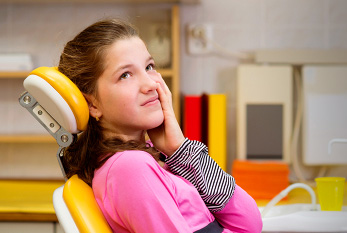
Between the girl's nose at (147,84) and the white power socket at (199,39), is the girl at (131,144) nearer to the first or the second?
the girl's nose at (147,84)

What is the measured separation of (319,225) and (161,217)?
78cm

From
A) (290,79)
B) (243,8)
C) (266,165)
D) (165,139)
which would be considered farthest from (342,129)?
(165,139)

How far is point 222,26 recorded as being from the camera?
2.30 metres

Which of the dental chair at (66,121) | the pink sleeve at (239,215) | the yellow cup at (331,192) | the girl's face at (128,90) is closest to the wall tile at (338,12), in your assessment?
the yellow cup at (331,192)

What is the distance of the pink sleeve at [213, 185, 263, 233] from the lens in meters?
1.14

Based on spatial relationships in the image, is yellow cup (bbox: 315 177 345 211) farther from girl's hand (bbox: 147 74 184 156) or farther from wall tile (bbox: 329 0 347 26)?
wall tile (bbox: 329 0 347 26)

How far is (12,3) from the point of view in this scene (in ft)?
7.60

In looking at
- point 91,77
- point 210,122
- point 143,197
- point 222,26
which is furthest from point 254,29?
point 143,197

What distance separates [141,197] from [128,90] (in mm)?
245

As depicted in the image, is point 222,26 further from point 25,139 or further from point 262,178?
point 25,139

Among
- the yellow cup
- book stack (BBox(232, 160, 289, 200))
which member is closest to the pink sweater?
the yellow cup

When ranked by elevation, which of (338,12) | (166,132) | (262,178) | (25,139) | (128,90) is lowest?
(262,178)

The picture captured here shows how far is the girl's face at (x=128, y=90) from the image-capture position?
39.7 inches

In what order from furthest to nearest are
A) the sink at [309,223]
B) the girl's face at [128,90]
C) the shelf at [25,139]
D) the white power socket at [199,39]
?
the white power socket at [199,39]
the shelf at [25,139]
the sink at [309,223]
the girl's face at [128,90]
